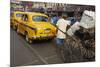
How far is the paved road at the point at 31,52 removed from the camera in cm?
185

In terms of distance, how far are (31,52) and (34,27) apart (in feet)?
0.88

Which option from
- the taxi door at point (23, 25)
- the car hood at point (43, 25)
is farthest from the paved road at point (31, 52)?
the car hood at point (43, 25)

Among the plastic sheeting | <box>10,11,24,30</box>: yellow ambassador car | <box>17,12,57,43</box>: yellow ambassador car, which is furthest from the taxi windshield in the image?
the plastic sheeting

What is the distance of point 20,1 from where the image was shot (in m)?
1.88

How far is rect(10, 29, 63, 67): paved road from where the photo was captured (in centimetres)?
185

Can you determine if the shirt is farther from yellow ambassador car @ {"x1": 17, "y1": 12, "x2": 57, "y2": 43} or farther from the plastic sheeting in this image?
the plastic sheeting

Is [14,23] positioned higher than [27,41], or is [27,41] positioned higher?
[14,23]

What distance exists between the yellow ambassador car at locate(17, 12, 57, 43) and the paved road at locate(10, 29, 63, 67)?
61 mm

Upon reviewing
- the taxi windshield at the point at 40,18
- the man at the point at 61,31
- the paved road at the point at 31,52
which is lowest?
the paved road at the point at 31,52

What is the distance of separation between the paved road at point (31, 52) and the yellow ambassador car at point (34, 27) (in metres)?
0.06

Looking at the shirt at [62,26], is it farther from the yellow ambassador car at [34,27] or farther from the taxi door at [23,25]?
the taxi door at [23,25]

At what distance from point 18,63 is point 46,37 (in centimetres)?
41
